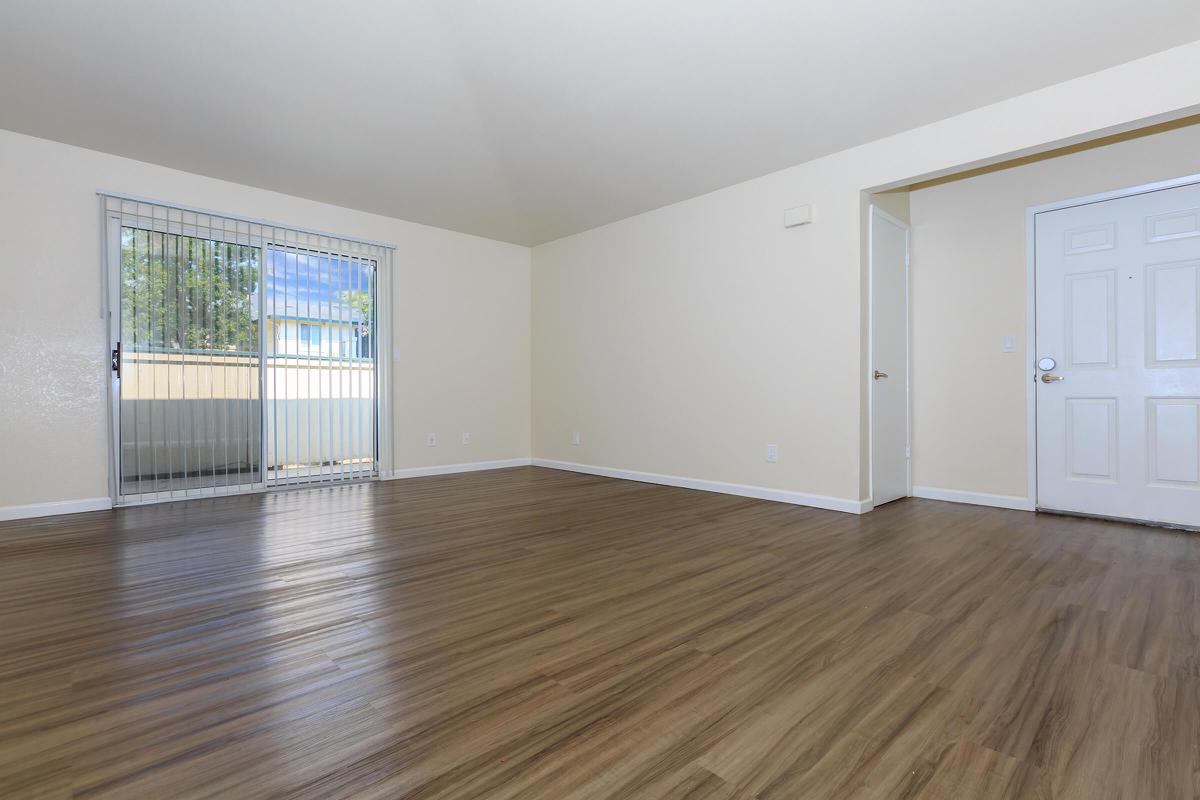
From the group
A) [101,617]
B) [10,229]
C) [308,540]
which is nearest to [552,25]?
[308,540]

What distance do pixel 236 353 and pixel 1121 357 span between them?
21.3ft

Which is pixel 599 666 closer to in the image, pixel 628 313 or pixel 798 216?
pixel 798 216

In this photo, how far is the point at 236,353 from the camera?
4.64 metres

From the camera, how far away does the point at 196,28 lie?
2.87 m

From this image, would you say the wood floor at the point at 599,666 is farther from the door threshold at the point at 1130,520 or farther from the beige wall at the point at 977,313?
the beige wall at the point at 977,313

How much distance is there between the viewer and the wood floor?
1225 millimetres

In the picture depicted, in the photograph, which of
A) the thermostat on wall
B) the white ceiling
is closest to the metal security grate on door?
the white ceiling

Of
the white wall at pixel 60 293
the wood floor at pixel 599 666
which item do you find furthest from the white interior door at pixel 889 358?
the white wall at pixel 60 293

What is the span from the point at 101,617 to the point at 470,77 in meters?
3.24

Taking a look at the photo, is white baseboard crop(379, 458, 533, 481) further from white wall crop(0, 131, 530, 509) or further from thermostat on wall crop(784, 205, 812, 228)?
thermostat on wall crop(784, 205, 812, 228)

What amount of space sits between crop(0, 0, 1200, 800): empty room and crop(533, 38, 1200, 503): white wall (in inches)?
1.2

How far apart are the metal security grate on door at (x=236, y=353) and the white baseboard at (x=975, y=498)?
15.9ft

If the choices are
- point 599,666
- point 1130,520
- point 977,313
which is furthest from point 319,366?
point 1130,520

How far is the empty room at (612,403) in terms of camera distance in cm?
142
